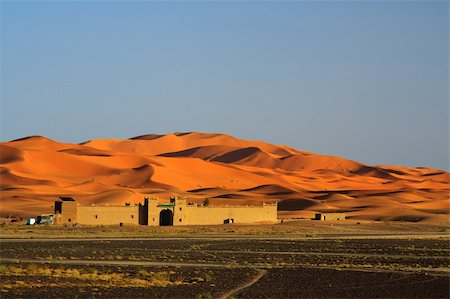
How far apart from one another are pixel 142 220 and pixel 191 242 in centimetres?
2096

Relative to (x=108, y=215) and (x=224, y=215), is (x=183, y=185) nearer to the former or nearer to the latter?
(x=224, y=215)

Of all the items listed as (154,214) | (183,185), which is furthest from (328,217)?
(183,185)

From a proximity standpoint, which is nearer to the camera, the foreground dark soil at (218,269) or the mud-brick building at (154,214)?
the foreground dark soil at (218,269)

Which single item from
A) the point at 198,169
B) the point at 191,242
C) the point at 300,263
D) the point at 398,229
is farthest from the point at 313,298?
the point at 198,169

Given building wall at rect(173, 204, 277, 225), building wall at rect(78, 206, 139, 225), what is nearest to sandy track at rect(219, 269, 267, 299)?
building wall at rect(78, 206, 139, 225)

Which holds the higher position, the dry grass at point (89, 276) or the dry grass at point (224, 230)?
the dry grass at point (224, 230)

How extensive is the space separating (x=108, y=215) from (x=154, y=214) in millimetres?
4391

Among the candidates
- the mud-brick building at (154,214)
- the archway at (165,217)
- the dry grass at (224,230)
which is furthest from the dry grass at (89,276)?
the archway at (165,217)

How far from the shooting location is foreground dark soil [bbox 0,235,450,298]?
1257 inches

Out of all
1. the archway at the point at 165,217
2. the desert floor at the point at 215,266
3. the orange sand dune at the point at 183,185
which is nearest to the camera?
the desert floor at the point at 215,266

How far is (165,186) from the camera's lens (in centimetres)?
13500

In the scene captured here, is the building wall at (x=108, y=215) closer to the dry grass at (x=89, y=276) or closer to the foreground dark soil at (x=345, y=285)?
the dry grass at (x=89, y=276)

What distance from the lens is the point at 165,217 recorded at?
82625 mm

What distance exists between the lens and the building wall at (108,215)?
7800cm
